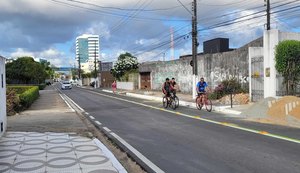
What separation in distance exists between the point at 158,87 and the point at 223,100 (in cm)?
2355

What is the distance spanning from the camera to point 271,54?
65.6 feet

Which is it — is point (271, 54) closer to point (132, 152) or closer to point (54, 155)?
point (132, 152)

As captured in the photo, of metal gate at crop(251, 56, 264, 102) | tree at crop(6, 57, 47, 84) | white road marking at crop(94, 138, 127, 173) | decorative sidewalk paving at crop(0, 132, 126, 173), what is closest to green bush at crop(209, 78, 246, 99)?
metal gate at crop(251, 56, 264, 102)

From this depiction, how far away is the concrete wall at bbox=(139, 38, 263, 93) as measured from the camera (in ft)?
89.6

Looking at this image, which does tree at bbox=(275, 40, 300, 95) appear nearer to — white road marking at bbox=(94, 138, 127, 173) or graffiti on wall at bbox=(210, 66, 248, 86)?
graffiti on wall at bbox=(210, 66, 248, 86)

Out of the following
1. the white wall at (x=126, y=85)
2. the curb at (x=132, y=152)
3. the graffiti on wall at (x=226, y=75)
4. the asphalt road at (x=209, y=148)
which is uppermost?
the graffiti on wall at (x=226, y=75)

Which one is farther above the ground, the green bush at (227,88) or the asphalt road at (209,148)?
the green bush at (227,88)

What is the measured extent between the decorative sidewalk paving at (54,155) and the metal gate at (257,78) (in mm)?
13715

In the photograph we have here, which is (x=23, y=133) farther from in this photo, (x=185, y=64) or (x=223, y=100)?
(x=185, y=64)

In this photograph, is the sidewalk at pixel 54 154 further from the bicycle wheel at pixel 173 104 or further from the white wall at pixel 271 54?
the white wall at pixel 271 54

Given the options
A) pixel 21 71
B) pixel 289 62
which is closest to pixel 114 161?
pixel 289 62

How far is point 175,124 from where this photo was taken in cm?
1450

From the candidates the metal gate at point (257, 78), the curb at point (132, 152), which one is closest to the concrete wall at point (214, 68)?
the metal gate at point (257, 78)

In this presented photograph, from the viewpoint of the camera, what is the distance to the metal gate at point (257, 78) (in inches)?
869
